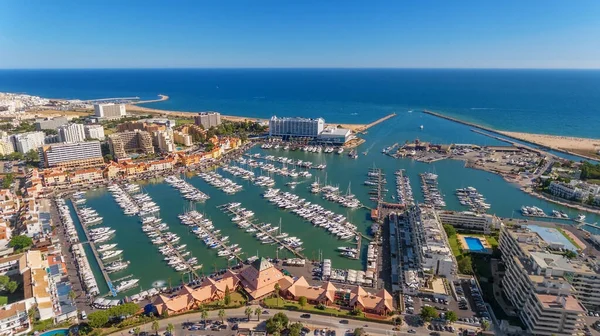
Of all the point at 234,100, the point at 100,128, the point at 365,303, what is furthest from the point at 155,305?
the point at 234,100

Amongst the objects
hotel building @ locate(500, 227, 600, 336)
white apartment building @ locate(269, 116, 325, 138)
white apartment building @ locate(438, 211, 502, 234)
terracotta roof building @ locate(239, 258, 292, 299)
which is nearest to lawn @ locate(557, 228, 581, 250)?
hotel building @ locate(500, 227, 600, 336)

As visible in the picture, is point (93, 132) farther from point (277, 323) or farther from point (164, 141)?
point (277, 323)

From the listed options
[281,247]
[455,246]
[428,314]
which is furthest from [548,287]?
[281,247]

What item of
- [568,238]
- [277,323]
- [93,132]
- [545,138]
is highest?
[93,132]

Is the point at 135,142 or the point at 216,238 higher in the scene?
the point at 135,142

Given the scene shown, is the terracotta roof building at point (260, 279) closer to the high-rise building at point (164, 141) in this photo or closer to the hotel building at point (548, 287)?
the hotel building at point (548, 287)

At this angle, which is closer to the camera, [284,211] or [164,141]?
[284,211]
